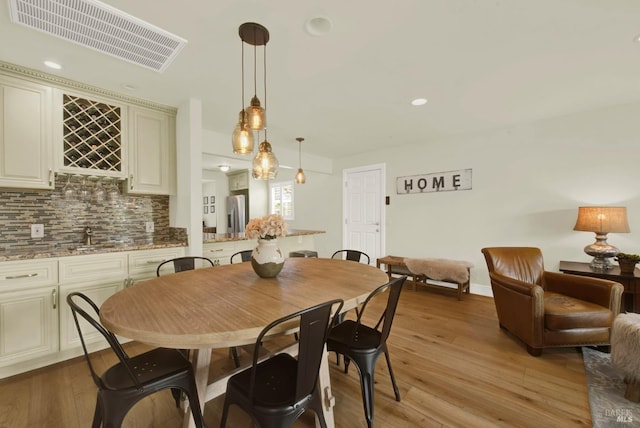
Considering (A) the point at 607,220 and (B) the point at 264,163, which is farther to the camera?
(A) the point at 607,220

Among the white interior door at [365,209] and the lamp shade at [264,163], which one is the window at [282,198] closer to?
the white interior door at [365,209]

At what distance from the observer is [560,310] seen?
2.22 metres

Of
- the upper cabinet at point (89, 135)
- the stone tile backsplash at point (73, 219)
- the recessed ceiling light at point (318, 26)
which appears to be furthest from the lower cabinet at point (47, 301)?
the recessed ceiling light at point (318, 26)

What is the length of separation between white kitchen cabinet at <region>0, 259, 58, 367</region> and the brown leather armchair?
390 cm

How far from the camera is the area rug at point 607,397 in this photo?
1575 mm

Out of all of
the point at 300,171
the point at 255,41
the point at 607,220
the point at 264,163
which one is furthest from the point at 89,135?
the point at 607,220

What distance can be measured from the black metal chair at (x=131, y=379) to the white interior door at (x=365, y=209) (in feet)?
14.0

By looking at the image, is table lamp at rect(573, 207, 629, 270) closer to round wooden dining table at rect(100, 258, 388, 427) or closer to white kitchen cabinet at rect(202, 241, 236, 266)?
round wooden dining table at rect(100, 258, 388, 427)

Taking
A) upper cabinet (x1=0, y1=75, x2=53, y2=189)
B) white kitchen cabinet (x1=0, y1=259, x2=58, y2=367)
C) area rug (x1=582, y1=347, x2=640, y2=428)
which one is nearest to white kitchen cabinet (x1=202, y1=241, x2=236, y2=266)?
white kitchen cabinet (x1=0, y1=259, x2=58, y2=367)

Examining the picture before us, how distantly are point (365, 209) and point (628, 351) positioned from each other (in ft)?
13.0

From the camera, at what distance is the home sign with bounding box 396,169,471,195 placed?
423cm

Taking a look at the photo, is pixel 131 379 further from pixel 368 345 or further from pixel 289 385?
pixel 368 345

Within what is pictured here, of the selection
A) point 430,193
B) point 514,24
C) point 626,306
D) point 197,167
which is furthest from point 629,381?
point 197,167

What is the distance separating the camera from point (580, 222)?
300 centimetres
